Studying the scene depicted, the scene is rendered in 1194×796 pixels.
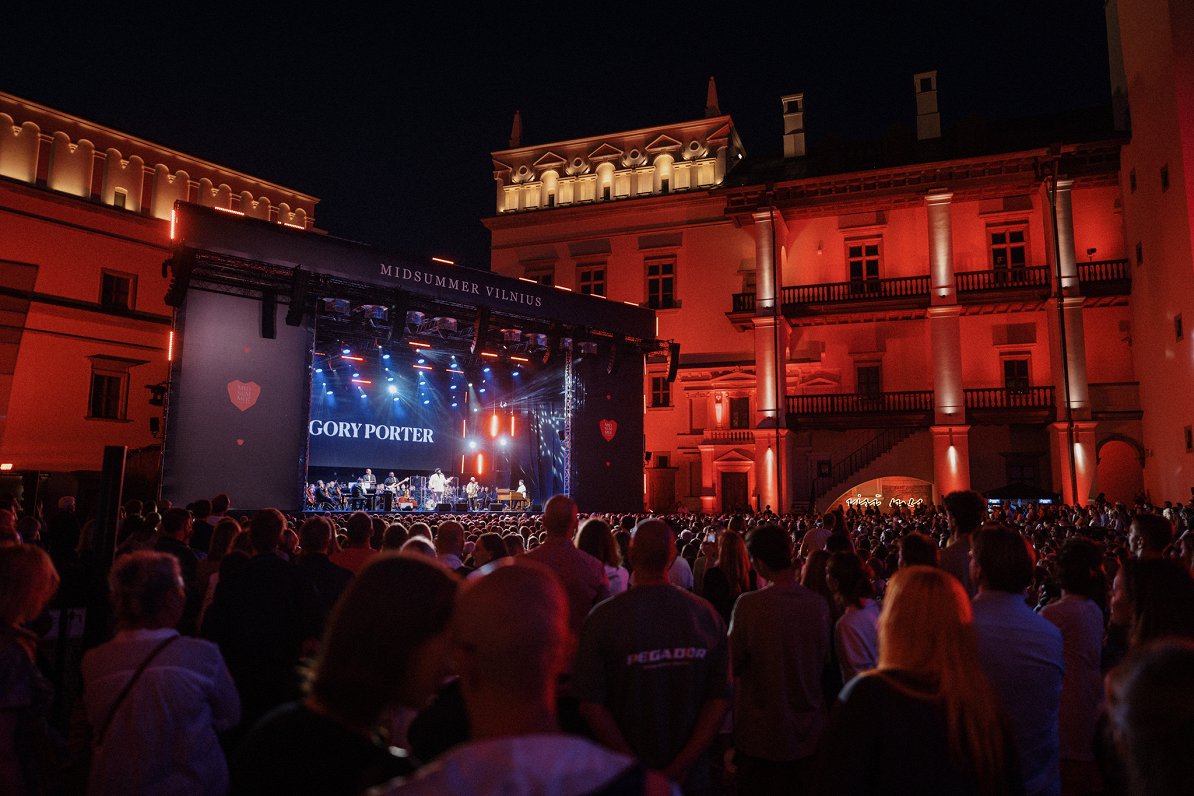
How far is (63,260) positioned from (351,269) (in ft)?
47.9

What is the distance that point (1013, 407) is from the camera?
87.2 feet

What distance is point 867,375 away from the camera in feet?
102

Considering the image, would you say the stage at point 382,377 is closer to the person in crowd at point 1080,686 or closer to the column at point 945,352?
the column at point 945,352

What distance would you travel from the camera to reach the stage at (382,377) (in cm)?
1602

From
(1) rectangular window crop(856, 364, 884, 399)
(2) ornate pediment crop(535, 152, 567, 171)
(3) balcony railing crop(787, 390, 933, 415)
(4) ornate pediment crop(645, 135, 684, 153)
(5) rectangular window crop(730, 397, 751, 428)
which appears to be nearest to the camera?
(3) balcony railing crop(787, 390, 933, 415)

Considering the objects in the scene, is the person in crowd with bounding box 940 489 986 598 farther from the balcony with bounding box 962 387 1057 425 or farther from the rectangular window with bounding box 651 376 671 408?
the rectangular window with bounding box 651 376 671 408

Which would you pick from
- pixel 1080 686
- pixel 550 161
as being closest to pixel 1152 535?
pixel 1080 686

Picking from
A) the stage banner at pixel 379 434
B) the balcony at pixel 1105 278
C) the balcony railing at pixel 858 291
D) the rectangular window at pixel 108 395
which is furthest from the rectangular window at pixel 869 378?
the rectangular window at pixel 108 395

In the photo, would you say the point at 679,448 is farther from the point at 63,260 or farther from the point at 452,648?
the point at 452,648

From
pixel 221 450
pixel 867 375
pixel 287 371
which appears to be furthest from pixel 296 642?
pixel 867 375

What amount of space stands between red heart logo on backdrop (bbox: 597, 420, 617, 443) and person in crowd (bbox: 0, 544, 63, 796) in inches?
834

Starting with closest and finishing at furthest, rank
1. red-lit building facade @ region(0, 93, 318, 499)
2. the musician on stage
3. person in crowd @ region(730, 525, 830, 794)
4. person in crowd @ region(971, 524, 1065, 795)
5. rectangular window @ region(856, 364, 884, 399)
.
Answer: person in crowd @ region(971, 524, 1065, 795), person in crowd @ region(730, 525, 830, 794), red-lit building facade @ region(0, 93, 318, 499), the musician on stage, rectangular window @ region(856, 364, 884, 399)

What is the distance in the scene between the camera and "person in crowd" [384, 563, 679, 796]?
55.6 inches

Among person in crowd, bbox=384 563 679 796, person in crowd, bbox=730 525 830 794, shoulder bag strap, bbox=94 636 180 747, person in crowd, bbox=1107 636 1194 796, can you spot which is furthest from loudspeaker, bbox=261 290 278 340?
person in crowd, bbox=1107 636 1194 796
